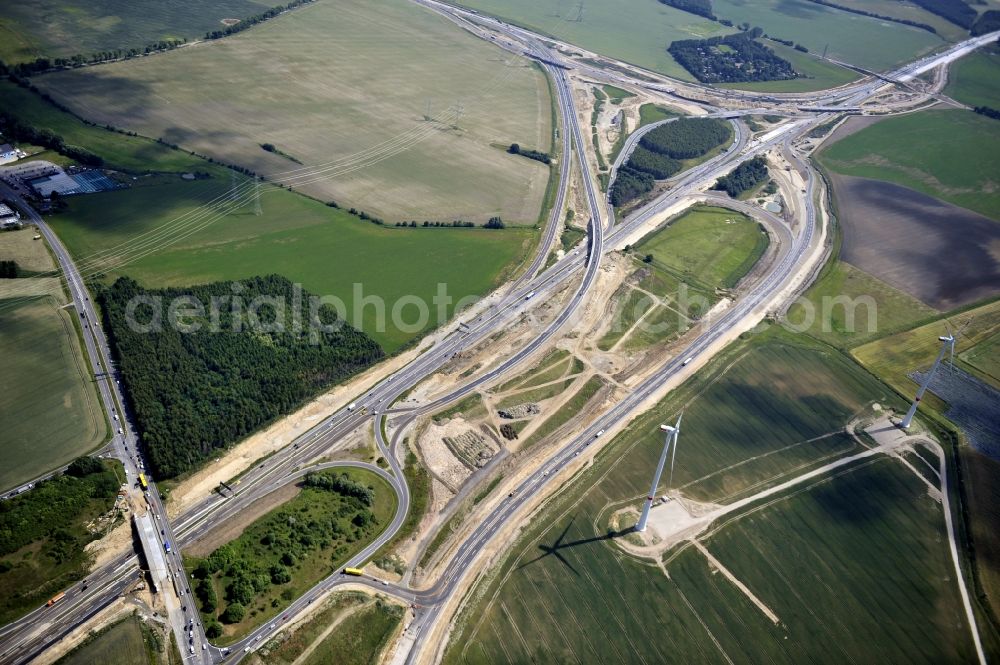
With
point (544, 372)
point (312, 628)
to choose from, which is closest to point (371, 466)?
point (312, 628)

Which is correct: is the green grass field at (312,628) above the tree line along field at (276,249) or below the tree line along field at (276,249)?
below

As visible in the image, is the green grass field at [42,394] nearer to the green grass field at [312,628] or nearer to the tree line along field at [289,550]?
the tree line along field at [289,550]

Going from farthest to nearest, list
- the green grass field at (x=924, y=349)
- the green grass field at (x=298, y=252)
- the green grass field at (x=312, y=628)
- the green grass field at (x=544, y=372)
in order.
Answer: the green grass field at (x=298, y=252) < the green grass field at (x=924, y=349) < the green grass field at (x=544, y=372) < the green grass field at (x=312, y=628)

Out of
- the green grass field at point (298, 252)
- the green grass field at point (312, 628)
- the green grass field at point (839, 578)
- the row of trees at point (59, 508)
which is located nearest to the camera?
the green grass field at point (312, 628)

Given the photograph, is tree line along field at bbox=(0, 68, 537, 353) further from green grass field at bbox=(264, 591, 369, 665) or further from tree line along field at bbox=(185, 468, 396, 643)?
green grass field at bbox=(264, 591, 369, 665)

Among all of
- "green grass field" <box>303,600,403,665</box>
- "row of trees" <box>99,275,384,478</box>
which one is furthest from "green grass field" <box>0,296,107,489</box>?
"green grass field" <box>303,600,403,665</box>

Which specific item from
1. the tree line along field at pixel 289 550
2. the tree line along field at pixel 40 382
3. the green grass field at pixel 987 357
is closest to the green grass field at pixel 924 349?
the green grass field at pixel 987 357
